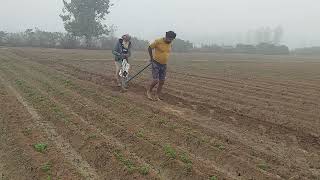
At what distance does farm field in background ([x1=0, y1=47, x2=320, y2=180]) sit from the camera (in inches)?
232

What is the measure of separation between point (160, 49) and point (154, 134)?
3.65 meters

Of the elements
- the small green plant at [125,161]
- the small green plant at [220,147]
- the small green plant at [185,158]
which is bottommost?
the small green plant at [220,147]

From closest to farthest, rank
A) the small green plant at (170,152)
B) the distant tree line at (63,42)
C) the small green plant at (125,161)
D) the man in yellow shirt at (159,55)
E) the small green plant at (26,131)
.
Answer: the small green plant at (125,161) → the small green plant at (170,152) → the small green plant at (26,131) → the man in yellow shirt at (159,55) → the distant tree line at (63,42)

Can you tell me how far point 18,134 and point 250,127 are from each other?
4183mm

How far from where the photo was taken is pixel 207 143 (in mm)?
7043

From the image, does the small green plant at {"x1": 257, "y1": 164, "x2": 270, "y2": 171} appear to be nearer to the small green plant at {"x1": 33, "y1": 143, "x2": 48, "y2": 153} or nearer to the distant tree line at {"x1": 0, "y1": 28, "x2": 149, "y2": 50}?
the small green plant at {"x1": 33, "y1": 143, "x2": 48, "y2": 153}

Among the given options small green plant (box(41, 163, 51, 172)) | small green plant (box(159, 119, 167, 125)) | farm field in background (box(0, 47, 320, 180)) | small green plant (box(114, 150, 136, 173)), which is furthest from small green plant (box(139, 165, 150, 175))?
small green plant (box(159, 119, 167, 125))

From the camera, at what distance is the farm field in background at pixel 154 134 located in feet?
19.3

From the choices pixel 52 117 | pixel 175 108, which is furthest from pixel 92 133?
pixel 175 108

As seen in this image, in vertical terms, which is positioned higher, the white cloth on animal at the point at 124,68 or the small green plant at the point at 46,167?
the white cloth on animal at the point at 124,68

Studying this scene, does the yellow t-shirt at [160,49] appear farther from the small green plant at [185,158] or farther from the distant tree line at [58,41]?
the distant tree line at [58,41]

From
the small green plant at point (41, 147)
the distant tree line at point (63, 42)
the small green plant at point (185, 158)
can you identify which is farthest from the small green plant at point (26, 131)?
the distant tree line at point (63, 42)

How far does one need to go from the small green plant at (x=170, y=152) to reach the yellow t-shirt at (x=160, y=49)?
427 cm

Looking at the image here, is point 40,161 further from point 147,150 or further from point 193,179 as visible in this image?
point 193,179
